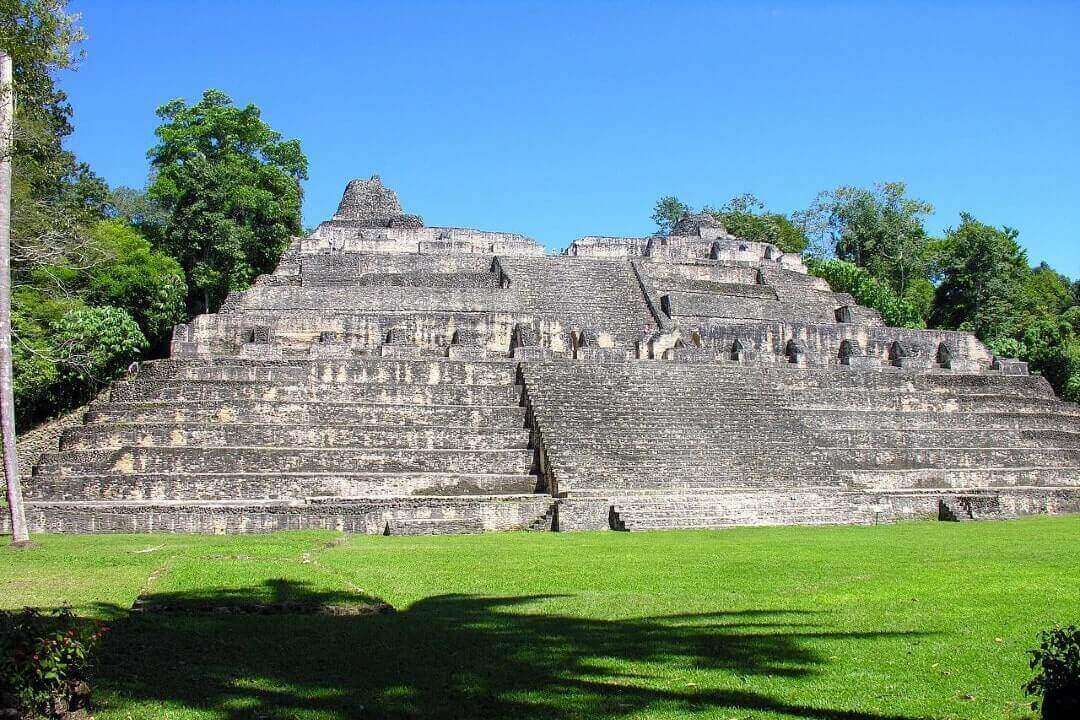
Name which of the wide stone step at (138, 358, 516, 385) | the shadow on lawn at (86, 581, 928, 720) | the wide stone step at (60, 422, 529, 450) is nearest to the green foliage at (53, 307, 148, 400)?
the wide stone step at (138, 358, 516, 385)

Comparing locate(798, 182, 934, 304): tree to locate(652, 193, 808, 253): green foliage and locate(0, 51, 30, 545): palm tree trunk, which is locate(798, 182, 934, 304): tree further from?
locate(0, 51, 30, 545): palm tree trunk

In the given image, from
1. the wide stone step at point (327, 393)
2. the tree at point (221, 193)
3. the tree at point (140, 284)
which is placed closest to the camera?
the wide stone step at point (327, 393)

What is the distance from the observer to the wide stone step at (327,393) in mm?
19766

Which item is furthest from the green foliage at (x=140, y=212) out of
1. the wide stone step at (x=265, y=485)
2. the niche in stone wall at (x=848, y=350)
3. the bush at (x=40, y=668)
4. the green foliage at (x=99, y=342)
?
the bush at (x=40, y=668)

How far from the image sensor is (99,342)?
26.9 meters

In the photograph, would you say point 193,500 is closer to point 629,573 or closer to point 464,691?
point 629,573

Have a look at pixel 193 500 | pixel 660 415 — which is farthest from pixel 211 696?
pixel 660 415

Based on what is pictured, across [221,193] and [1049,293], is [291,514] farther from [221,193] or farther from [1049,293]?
[1049,293]

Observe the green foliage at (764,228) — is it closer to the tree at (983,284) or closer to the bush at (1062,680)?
the tree at (983,284)

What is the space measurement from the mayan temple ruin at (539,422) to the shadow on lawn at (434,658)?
7.58 metres

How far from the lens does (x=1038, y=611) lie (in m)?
8.30

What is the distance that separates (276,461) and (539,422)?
16.7 ft

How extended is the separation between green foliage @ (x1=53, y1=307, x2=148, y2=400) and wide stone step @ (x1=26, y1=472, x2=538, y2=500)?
9.08 metres

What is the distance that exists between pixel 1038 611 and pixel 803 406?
46.6 ft
